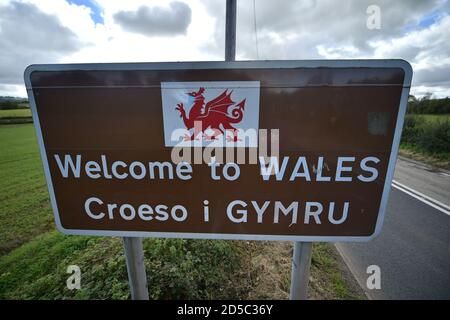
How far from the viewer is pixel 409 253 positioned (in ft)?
12.6

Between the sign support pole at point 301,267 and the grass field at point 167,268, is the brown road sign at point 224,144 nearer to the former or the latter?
the sign support pole at point 301,267

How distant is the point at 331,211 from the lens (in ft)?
4.43

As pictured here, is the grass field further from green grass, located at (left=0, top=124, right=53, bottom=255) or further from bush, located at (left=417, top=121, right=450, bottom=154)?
bush, located at (left=417, top=121, right=450, bottom=154)

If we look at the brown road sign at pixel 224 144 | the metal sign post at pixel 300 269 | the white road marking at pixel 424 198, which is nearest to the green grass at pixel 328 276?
the metal sign post at pixel 300 269

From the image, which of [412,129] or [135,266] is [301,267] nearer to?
[135,266]

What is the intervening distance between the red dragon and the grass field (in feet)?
6.83

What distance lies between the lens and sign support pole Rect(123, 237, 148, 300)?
59.7 inches

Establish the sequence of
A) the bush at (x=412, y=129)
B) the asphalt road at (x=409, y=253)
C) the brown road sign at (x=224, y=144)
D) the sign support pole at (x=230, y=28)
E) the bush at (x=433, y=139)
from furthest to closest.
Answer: the bush at (x=412, y=129) < the bush at (x=433, y=139) < the asphalt road at (x=409, y=253) < the sign support pole at (x=230, y=28) < the brown road sign at (x=224, y=144)

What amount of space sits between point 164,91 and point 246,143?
59 centimetres

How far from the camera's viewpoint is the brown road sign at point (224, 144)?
3.98 ft

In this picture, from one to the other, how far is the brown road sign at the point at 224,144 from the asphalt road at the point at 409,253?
2716 millimetres

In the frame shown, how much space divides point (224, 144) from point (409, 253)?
465cm
